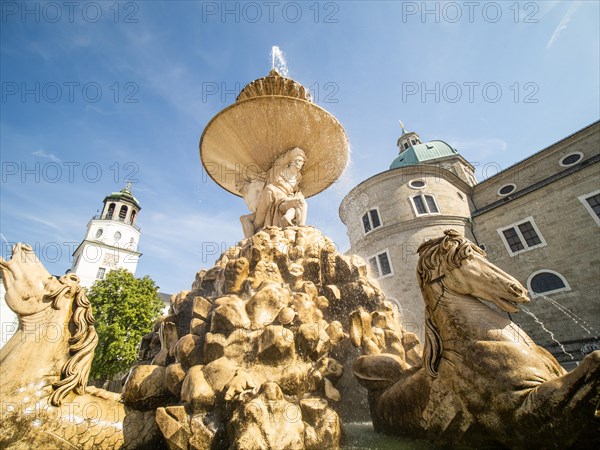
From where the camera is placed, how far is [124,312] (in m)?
17.1

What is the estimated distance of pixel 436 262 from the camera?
2658 mm

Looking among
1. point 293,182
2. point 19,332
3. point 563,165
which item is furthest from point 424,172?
point 19,332

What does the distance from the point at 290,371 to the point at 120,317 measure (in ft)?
58.5

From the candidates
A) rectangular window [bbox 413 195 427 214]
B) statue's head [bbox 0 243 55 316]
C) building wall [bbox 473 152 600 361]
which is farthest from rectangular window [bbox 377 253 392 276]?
statue's head [bbox 0 243 55 316]

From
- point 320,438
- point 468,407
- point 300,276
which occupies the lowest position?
point 320,438

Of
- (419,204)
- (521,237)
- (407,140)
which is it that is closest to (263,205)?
(419,204)

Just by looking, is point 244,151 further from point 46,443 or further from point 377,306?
point 46,443

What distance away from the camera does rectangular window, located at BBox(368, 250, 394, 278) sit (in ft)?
70.2

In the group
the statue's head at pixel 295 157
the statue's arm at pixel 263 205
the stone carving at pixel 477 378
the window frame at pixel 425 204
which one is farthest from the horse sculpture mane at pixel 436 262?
the window frame at pixel 425 204

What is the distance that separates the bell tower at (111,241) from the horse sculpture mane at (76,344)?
3830 centimetres

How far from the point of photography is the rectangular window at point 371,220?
24062 mm

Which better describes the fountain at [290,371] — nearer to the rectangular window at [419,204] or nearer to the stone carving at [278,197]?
the stone carving at [278,197]

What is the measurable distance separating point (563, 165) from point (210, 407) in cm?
2921

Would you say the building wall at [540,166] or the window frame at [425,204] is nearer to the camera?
the building wall at [540,166]
